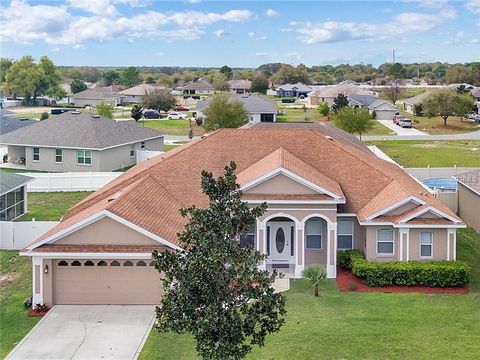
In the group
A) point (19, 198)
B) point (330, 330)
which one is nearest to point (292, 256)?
point (330, 330)

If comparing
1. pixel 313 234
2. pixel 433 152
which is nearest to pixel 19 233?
pixel 313 234

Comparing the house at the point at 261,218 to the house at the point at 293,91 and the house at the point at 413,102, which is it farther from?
the house at the point at 293,91

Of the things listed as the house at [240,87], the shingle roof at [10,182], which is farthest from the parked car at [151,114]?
the house at [240,87]

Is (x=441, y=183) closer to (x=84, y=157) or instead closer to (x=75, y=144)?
(x=84, y=157)

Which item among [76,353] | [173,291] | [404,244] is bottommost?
[76,353]

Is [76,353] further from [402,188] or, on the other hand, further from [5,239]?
[402,188]

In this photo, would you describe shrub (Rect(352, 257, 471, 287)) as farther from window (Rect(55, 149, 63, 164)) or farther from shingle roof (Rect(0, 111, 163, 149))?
window (Rect(55, 149, 63, 164))

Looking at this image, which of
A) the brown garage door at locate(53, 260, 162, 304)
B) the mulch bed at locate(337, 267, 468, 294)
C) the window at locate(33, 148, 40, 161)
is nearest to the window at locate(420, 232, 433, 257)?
the mulch bed at locate(337, 267, 468, 294)
